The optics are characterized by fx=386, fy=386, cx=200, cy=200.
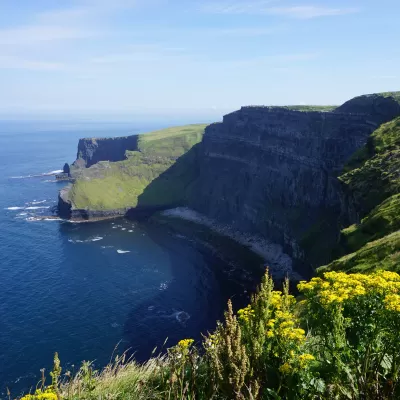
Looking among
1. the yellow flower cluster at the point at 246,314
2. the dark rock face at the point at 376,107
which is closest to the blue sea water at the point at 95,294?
the yellow flower cluster at the point at 246,314

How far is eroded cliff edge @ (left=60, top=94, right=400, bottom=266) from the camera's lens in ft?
389

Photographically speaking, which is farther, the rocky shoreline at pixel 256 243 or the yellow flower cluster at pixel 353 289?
the rocky shoreline at pixel 256 243

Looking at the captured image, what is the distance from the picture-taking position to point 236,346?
9.44m

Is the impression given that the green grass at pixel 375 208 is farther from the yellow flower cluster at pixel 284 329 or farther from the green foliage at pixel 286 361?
the yellow flower cluster at pixel 284 329

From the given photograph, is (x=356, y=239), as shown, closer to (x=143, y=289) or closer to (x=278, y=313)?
(x=278, y=313)

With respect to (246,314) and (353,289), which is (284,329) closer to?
(246,314)

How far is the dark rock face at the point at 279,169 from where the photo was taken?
124 meters

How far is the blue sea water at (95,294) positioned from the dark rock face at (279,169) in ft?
91.6

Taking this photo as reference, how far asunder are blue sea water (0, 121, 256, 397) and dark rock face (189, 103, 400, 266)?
1099 inches

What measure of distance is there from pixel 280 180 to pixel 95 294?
8403 cm

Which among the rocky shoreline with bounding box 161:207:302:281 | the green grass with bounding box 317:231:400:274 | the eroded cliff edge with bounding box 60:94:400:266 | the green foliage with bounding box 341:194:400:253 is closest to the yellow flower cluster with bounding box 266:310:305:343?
the green grass with bounding box 317:231:400:274

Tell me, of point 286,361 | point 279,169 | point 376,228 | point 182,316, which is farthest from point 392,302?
point 279,169

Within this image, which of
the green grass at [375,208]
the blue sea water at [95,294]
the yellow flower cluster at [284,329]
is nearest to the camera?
the yellow flower cluster at [284,329]

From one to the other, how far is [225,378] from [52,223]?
168533 millimetres
